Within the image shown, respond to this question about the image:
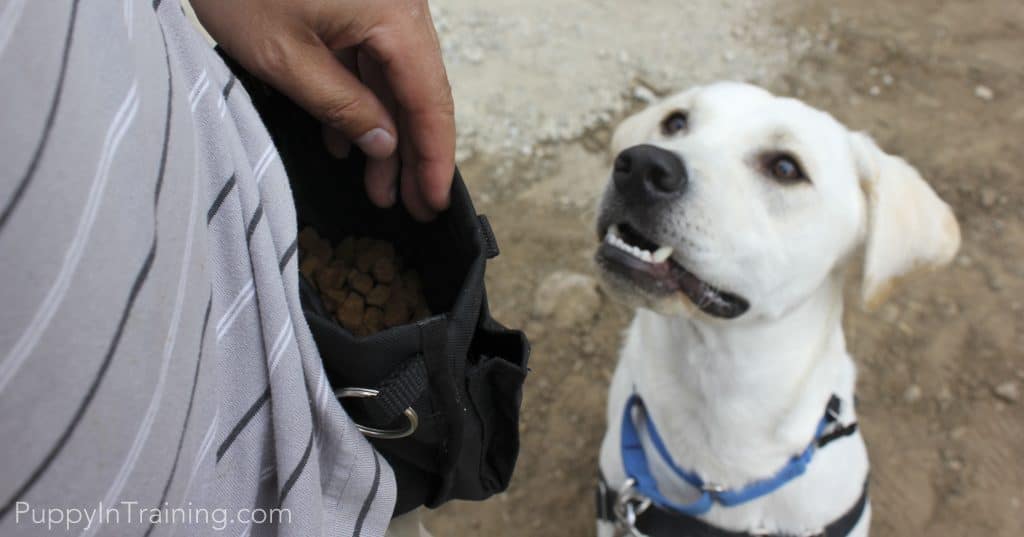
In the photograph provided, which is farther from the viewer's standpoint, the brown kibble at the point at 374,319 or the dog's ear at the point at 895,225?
the dog's ear at the point at 895,225

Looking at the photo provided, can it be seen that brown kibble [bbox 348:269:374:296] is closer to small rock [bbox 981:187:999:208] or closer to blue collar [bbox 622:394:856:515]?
blue collar [bbox 622:394:856:515]

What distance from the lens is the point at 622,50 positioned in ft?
9.87

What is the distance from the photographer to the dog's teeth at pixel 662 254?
1235 mm

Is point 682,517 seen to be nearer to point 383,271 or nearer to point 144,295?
point 383,271

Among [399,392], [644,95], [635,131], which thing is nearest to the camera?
[399,392]

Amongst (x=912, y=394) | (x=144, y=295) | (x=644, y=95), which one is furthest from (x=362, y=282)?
(x=644, y=95)

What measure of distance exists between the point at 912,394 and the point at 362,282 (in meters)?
2.00

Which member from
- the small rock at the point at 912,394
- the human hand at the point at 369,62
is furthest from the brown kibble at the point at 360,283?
the small rock at the point at 912,394

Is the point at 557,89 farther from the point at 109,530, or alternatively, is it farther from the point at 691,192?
the point at 109,530

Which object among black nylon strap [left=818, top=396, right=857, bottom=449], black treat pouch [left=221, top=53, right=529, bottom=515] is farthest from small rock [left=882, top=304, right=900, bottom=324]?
black treat pouch [left=221, top=53, right=529, bottom=515]

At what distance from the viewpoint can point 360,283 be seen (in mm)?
956

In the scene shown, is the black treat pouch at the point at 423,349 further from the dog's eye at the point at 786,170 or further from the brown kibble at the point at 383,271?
the dog's eye at the point at 786,170

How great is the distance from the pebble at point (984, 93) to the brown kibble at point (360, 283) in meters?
3.00

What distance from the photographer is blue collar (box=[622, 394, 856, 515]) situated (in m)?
1.43
